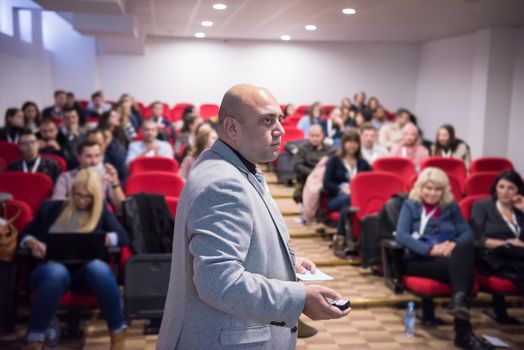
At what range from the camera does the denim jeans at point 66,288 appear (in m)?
3.41

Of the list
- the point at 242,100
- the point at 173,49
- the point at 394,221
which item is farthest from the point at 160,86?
the point at 242,100

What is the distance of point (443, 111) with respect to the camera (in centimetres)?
1382

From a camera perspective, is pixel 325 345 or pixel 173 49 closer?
pixel 325 345

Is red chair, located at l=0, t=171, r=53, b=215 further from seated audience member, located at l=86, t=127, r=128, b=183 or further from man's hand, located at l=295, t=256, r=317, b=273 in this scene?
man's hand, located at l=295, t=256, r=317, b=273

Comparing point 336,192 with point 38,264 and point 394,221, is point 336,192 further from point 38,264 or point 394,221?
point 38,264

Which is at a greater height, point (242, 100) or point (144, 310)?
point (242, 100)

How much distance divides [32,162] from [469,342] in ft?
13.3

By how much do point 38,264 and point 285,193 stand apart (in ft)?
15.5

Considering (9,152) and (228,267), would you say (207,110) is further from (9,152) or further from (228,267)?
(228,267)

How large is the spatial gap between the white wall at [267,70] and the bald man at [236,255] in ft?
43.4

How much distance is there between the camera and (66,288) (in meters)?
3.58

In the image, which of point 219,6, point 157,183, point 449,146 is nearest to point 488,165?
point 449,146

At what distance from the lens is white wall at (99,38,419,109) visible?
1465 centimetres

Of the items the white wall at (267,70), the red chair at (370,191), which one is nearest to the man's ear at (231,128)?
the red chair at (370,191)
